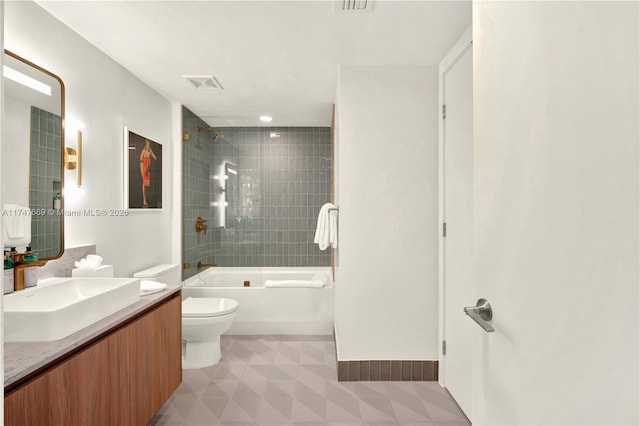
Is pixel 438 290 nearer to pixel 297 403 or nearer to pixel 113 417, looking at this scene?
pixel 297 403

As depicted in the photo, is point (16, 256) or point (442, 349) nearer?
point (16, 256)

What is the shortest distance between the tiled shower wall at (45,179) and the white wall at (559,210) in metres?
2.01

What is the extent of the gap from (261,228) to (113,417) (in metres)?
2.51

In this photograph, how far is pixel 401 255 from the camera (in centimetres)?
256

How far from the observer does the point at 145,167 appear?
2.92 m

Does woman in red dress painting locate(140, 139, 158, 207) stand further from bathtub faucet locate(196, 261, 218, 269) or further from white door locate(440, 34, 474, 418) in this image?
white door locate(440, 34, 474, 418)

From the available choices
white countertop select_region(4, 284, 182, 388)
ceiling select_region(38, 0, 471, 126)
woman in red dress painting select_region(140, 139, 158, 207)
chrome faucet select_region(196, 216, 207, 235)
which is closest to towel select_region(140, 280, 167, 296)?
white countertop select_region(4, 284, 182, 388)

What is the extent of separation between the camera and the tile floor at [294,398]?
207 centimetres

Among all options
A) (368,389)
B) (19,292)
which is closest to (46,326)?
(19,292)

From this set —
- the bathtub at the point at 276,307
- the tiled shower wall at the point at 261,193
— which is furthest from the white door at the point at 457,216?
the tiled shower wall at the point at 261,193

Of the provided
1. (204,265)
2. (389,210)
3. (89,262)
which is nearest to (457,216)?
(389,210)

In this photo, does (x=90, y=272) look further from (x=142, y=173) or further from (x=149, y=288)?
(x=142, y=173)

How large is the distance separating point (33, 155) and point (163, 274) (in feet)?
4.76

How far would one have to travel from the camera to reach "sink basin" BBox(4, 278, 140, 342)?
1.26 metres
